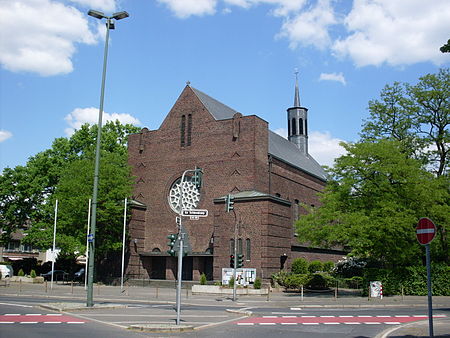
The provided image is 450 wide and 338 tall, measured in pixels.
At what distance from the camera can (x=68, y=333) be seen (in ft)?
39.4

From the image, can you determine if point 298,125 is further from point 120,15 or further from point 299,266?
point 120,15

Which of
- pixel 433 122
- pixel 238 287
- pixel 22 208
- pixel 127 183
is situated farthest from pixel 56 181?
pixel 433 122

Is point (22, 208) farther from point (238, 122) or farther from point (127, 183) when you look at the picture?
point (238, 122)

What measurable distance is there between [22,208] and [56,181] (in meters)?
4.26

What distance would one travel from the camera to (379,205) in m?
27.7

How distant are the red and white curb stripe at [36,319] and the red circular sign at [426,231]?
1026cm

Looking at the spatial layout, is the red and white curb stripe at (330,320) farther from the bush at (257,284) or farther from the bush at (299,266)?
the bush at (299,266)

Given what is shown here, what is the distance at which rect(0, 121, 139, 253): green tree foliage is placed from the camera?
131 ft

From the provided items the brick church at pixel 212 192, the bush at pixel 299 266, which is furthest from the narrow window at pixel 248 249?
the bush at pixel 299 266

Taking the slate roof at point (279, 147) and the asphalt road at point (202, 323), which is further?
the slate roof at point (279, 147)

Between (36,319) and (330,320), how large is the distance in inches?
391

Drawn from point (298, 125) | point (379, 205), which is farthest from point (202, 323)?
point (298, 125)

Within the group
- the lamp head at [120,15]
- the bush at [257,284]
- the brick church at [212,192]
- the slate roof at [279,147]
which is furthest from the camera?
the slate roof at [279,147]

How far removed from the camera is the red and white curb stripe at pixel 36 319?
14.4 meters
